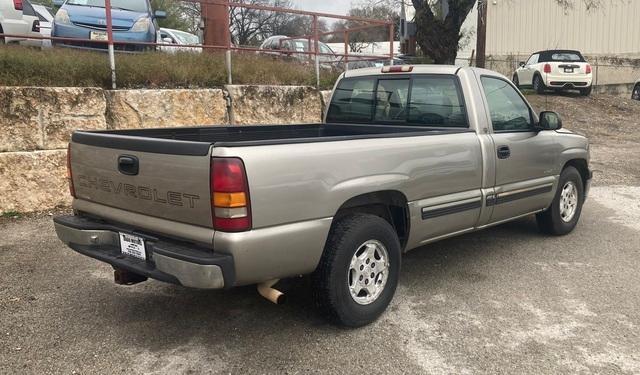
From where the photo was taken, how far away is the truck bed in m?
3.12

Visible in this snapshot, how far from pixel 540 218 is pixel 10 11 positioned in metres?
9.87

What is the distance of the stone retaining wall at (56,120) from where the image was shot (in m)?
6.62

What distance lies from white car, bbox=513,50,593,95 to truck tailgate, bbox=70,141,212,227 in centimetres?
1671

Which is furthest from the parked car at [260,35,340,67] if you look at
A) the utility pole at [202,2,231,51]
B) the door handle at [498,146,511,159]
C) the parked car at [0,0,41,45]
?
the door handle at [498,146,511,159]

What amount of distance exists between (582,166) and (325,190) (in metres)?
4.00

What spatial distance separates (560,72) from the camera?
57.8ft

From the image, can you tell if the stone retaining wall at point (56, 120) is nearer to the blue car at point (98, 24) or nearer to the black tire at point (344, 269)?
the blue car at point (98, 24)

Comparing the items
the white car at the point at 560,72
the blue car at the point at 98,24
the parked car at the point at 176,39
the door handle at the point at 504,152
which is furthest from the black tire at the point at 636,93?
the door handle at the point at 504,152

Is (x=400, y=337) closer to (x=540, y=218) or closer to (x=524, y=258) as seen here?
(x=524, y=258)

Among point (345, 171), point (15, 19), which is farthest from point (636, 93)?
point (345, 171)

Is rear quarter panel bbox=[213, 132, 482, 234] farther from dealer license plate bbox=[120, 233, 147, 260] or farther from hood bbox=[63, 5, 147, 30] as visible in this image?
hood bbox=[63, 5, 147, 30]

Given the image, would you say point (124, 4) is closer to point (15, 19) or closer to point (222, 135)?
point (15, 19)

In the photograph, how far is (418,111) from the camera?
16.1ft

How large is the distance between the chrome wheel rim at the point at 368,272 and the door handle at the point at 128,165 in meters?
1.43
